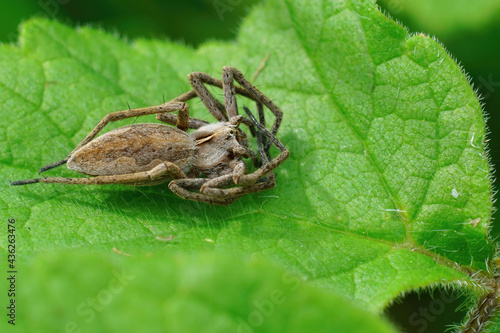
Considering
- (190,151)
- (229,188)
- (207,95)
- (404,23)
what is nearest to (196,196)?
(229,188)

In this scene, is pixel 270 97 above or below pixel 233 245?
above

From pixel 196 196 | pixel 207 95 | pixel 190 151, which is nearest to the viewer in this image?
pixel 196 196

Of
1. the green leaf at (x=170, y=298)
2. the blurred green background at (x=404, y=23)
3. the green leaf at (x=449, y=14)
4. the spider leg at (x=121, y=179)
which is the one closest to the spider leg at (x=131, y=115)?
the spider leg at (x=121, y=179)

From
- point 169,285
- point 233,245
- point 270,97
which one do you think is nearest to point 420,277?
point 233,245

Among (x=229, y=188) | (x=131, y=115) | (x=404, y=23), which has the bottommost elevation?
(x=229, y=188)

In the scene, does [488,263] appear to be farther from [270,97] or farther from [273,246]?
[270,97]

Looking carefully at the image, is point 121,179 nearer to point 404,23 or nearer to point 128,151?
point 128,151

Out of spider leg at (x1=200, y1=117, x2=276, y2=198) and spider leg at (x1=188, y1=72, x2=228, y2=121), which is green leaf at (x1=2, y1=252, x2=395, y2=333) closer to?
spider leg at (x1=200, y1=117, x2=276, y2=198)
